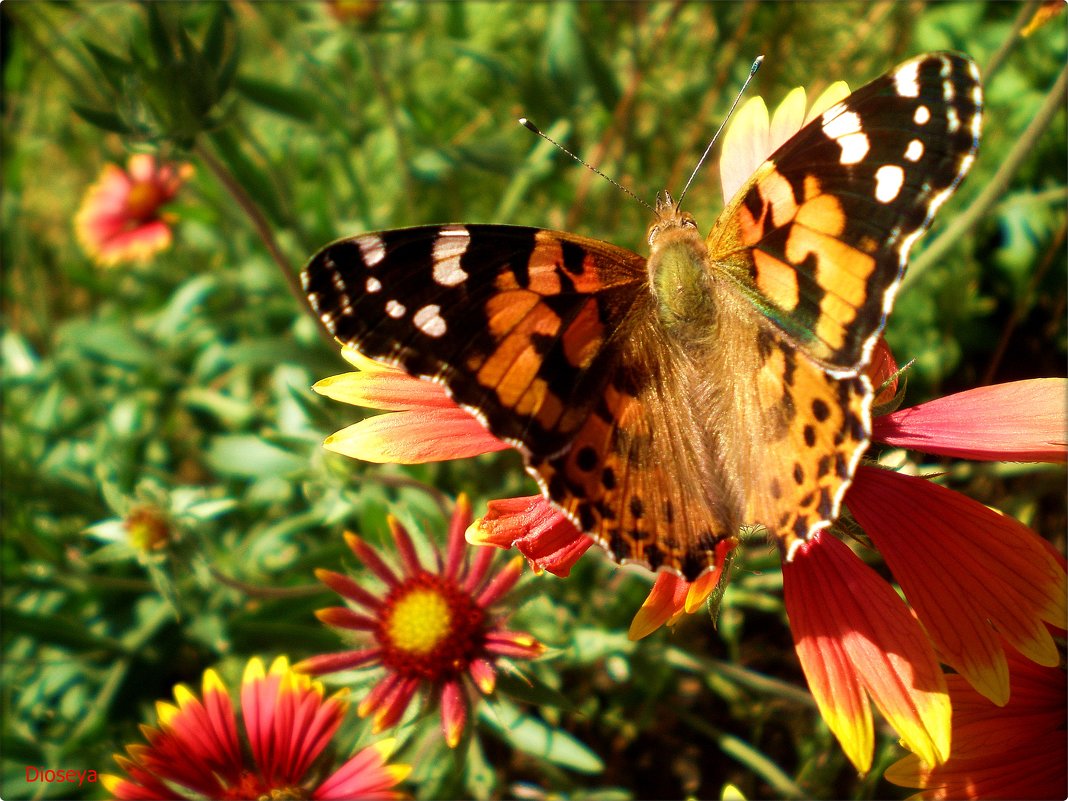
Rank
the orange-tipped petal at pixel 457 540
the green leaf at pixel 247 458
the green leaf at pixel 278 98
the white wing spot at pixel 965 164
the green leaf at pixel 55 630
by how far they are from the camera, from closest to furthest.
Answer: the white wing spot at pixel 965 164 < the orange-tipped petal at pixel 457 540 < the green leaf at pixel 55 630 < the green leaf at pixel 247 458 < the green leaf at pixel 278 98

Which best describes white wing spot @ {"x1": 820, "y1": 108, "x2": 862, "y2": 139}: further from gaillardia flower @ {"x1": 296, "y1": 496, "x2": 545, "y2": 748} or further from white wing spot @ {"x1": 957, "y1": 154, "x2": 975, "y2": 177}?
gaillardia flower @ {"x1": 296, "y1": 496, "x2": 545, "y2": 748}

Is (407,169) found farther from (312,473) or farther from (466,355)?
(466,355)

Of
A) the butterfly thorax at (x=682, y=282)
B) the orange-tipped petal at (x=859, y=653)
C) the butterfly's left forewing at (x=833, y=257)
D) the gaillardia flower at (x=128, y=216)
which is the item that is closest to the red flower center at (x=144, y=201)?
the gaillardia flower at (x=128, y=216)

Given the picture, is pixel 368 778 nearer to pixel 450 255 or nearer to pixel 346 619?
pixel 346 619

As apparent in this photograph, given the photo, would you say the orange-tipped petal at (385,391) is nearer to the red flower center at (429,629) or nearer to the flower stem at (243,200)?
the red flower center at (429,629)

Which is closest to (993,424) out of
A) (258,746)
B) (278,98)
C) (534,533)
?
(534,533)

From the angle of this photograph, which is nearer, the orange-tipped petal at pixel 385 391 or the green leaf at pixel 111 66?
the orange-tipped petal at pixel 385 391
